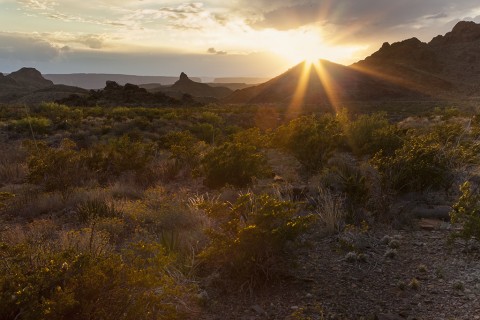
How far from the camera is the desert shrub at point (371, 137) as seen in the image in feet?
44.0

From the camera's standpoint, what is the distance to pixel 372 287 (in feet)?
16.5

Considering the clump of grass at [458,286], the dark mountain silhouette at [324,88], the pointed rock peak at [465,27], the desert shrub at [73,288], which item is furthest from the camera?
the pointed rock peak at [465,27]

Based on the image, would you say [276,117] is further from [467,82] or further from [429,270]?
[467,82]

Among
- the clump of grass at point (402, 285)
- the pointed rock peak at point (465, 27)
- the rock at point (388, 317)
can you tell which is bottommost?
the rock at point (388, 317)

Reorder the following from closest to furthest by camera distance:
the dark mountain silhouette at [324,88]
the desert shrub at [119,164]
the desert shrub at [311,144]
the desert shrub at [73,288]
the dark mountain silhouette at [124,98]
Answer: the desert shrub at [73,288] → the desert shrub at [119,164] → the desert shrub at [311,144] → the dark mountain silhouette at [124,98] → the dark mountain silhouette at [324,88]

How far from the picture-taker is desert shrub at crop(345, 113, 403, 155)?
13.4 m

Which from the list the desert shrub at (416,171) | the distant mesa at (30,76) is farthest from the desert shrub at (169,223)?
the distant mesa at (30,76)

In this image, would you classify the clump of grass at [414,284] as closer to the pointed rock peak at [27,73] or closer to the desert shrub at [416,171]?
the desert shrub at [416,171]

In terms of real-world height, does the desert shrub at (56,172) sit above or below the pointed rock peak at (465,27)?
below

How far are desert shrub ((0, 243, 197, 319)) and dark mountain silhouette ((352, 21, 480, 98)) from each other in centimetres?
8987

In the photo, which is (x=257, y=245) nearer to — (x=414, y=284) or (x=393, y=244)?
(x=414, y=284)

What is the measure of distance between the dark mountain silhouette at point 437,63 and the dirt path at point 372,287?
284 ft

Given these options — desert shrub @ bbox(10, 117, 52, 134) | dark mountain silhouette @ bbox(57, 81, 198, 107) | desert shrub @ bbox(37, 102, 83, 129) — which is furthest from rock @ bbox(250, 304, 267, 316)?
dark mountain silhouette @ bbox(57, 81, 198, 107)

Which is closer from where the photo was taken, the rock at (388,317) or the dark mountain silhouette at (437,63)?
the rock at (388,317)
